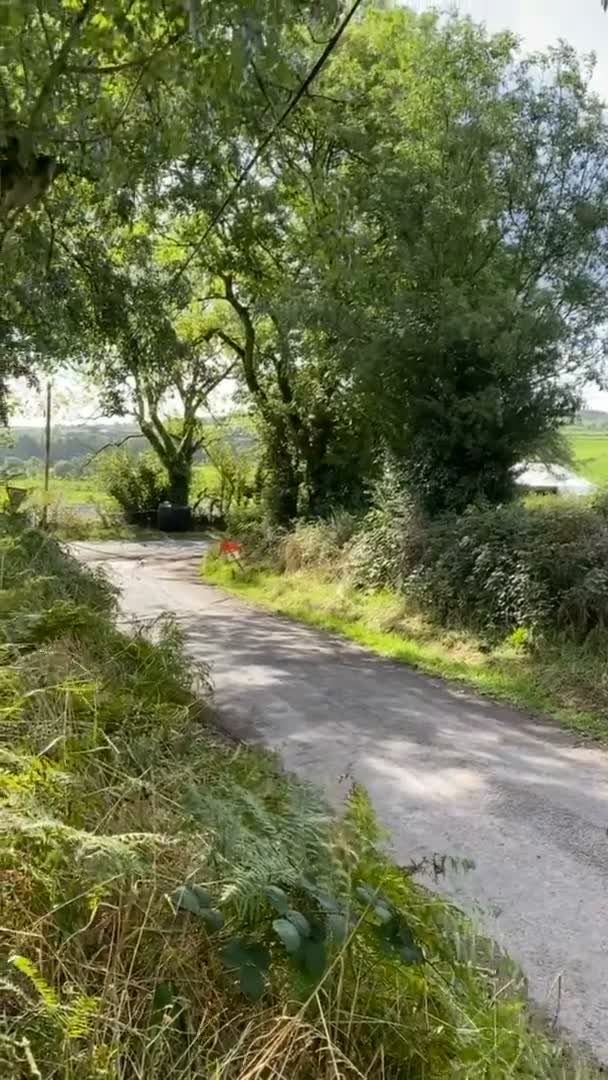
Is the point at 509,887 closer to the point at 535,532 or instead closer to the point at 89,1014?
the point at 89,1014

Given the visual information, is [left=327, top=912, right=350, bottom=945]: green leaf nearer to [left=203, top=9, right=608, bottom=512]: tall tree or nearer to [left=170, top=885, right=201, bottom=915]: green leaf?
[left=170, top=885, right=201, bottom=915]: green leaf

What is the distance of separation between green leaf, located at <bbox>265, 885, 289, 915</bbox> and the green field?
14.4 meters

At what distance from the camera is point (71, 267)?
12.4 metres

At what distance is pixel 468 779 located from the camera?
579 centimetres

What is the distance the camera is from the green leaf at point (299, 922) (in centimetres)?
194

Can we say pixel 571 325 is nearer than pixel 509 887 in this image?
No

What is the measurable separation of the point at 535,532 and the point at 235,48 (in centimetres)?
816

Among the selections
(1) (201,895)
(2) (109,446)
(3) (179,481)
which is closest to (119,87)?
(1) (201,895)

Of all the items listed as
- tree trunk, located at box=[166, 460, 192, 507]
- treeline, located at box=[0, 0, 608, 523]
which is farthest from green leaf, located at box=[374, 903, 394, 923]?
tree trunk, located at box=[166, 460, 192, 507]

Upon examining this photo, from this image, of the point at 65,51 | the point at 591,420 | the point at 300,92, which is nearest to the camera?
the point at 300,92

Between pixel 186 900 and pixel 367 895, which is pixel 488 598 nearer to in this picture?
pixel 367 895

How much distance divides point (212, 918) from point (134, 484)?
99.1 ft

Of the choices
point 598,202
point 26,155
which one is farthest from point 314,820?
point 598,202

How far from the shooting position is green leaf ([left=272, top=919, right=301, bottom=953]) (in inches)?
72.6
